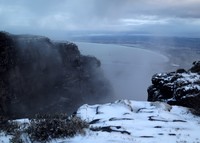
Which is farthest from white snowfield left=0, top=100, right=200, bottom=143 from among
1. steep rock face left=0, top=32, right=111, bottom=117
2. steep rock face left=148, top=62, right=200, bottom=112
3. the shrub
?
steep rock face left=0, top=32, right=111, bottom=117

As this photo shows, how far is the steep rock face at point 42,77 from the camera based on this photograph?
74.6 metres

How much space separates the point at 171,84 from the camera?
28.1 m

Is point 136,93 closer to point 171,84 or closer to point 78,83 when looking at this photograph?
point 78,83

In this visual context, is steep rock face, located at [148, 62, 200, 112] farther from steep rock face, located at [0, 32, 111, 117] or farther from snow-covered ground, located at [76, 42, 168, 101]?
snow-covered ground, located at [76, 42, 168, 101]

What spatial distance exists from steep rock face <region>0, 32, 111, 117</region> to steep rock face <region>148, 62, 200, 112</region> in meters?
42.6

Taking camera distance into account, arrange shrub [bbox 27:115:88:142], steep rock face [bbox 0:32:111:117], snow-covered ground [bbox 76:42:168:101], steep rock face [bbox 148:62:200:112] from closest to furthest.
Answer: shrub [bbox 27:115:88:142] → steep rock face [bbox 148:62:200:112] → steep rock face [bbox 0:32:111:117] → snow-covered ground [bbox 76:42:168:101]

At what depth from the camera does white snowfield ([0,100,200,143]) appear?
13419 mm

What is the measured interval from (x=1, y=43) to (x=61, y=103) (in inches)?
936

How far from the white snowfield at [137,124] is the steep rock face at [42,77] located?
49.8 m

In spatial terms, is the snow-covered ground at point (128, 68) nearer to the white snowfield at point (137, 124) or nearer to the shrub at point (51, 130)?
the white snowfield at point (137, 124)

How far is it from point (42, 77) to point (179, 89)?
67006 mm

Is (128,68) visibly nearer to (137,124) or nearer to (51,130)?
(137,124)

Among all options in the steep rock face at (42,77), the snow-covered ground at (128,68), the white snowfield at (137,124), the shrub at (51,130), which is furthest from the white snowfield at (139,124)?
the snow-covered ground at (128,68)

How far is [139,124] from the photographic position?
53.7ft
